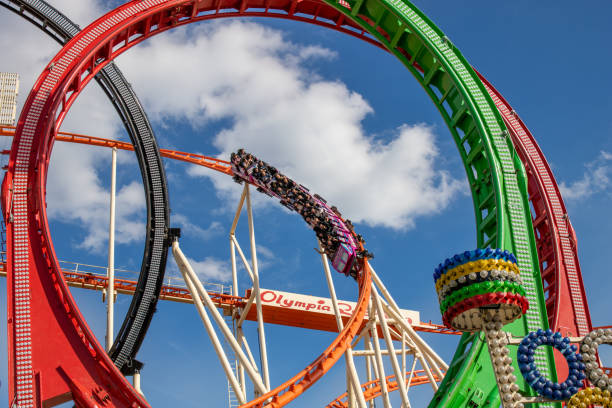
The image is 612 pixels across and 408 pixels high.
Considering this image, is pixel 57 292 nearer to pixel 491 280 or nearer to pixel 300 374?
pixel 300 374

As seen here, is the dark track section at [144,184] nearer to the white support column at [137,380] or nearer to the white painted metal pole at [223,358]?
the white support column at [137,380]

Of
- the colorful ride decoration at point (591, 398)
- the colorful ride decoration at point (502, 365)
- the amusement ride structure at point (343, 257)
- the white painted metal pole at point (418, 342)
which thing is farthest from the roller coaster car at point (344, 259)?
the colorful ride decoration at point (591, 398)

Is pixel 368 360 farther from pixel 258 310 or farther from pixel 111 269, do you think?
pixel 111 269

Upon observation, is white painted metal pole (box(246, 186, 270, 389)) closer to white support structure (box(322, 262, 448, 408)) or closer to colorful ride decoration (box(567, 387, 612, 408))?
white support structure (box(322, 262, 448, 408))

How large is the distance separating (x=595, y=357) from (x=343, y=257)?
20.6 feet

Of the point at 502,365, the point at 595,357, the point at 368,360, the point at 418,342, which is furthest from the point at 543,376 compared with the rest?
the point at 368,360

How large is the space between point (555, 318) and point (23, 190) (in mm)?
7958

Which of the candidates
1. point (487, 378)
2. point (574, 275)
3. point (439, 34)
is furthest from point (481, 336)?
point (439, 34)

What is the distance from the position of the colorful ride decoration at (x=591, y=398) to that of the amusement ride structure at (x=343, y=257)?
11 millimetres

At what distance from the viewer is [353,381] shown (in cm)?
1145

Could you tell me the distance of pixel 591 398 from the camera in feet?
24.3

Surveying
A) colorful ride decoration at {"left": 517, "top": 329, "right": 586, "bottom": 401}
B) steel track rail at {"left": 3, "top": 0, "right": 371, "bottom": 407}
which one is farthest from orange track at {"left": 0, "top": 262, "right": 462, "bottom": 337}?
colorful ride decoration at {"left": 517, "top": 329, "right": 586, "bottom": 401}

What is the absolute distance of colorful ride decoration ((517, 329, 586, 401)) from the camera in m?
7.30

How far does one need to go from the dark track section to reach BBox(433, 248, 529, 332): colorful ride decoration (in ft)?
21.2
